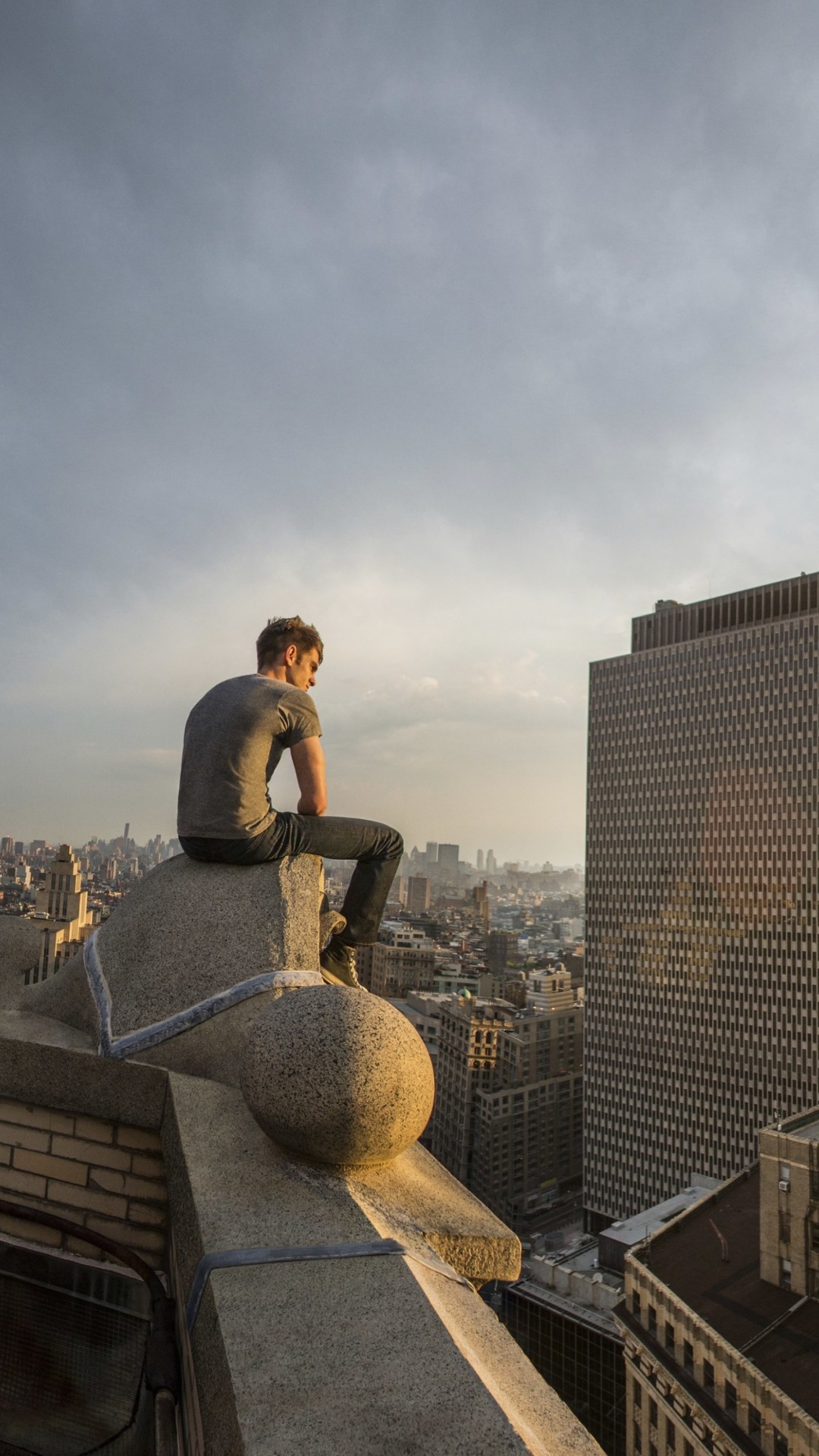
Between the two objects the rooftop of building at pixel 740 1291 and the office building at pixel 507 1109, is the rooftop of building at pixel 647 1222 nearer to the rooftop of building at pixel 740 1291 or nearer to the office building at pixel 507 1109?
the rooftop of building at pixel 740 1291

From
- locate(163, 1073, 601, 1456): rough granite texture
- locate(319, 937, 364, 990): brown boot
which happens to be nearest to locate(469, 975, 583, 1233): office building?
locate(319, 937, 364, 990): brown boot

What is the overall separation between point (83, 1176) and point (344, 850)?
1787 millimetres

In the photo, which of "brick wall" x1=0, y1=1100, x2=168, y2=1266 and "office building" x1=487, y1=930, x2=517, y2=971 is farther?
"office building" x1=487, y1=930, x2=517, y2=971

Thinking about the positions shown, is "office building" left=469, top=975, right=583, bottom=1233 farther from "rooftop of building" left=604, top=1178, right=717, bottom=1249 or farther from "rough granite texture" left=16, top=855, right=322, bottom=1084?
"rough granite texture" left=16, top=855, right=322, bottom=1084

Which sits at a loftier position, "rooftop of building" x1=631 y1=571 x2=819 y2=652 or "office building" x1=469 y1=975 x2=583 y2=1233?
"rooftop of building" x1=631 y1=571 x2=819 y2=652

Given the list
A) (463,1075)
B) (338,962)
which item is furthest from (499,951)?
(338,962)

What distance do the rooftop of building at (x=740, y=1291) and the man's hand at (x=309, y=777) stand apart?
2854 cm

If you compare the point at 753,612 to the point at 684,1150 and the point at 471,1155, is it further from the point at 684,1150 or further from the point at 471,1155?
the point at 471,1155

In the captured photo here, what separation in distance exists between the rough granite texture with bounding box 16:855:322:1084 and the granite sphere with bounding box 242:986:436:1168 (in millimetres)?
848

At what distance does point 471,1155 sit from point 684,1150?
19.5 metres

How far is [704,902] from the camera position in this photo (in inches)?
3282

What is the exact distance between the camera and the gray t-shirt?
4113mm

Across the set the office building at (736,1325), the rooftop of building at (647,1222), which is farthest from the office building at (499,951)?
the office building at (736,1325)

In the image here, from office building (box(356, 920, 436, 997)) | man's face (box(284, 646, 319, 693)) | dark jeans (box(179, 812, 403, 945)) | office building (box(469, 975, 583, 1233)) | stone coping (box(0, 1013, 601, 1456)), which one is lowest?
office building (box(469, 975, 583, 1233))
